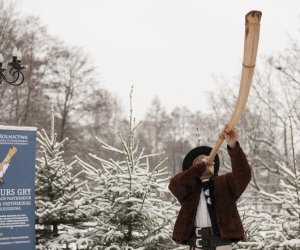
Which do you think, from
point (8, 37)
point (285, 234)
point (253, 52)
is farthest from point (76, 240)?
point (8, 37)

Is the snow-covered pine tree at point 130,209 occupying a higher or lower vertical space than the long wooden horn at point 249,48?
lower

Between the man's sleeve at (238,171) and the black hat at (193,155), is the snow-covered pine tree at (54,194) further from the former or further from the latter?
the man's sleeve at (238,171)

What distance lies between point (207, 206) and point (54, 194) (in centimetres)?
430

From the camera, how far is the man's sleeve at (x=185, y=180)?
328cm

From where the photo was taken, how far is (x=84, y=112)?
93.2 ft

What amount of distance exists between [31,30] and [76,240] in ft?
62.7

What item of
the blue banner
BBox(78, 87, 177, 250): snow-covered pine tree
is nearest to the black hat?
BBox(78, 87, 177, 250): snow-covered pine tree

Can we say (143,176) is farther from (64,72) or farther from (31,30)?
(64,72)

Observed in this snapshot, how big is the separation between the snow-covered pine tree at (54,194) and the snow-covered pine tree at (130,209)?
681 millimetres

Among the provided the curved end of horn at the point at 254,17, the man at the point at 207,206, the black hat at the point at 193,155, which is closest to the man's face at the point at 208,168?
the man at the point at 207,206

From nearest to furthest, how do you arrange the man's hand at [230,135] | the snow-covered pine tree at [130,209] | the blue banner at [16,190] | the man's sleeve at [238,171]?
the man's hand at [230,135] → the man's sleeve at [238,171] → the snow-covered pine tree at [130,209] → the blue banner at [16,190]

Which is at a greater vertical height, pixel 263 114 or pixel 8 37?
pixel 8 37

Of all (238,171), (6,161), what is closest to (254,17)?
→ (238,171)

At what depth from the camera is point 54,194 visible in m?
7.28
